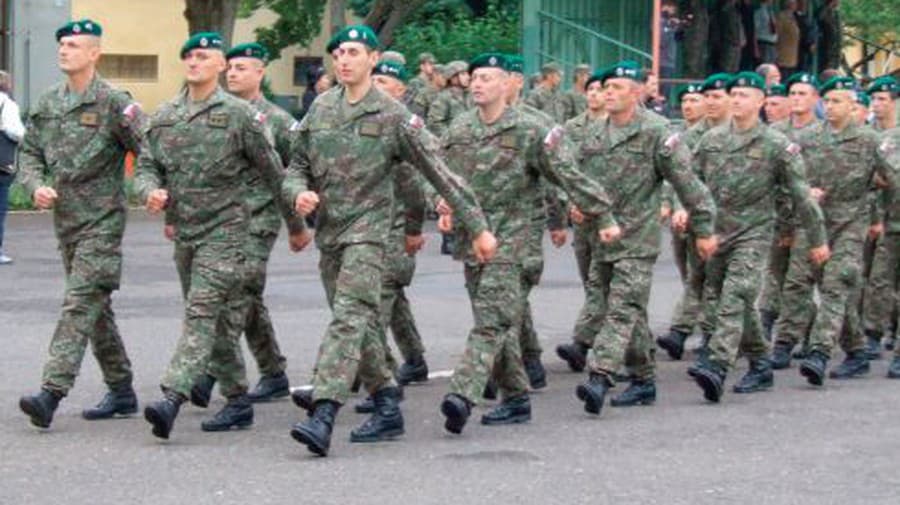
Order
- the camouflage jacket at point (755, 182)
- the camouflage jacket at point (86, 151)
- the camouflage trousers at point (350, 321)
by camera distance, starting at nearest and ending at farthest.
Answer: the camouflage trousers at point (350, 321) < the camouflage jacket at point (86, 151) < the camouflage jacket at point (755, 182)

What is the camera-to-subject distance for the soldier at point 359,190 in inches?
405

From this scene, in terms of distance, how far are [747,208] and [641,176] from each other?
2.71 feet

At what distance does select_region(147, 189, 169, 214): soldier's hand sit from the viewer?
1041cm

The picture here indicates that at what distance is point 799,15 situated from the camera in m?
29.0

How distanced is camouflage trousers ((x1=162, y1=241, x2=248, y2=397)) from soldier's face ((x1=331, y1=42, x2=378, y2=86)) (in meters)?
0.98

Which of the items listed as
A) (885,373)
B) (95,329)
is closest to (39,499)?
(95,329)

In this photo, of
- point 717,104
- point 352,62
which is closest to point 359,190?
point 352,62

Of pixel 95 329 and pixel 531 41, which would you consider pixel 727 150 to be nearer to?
pixel 95 329

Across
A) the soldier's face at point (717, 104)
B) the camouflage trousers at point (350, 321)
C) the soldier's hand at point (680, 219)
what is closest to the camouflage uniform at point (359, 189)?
the camouflage trousers at point (350, 321)

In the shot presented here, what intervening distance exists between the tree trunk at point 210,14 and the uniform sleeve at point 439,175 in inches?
701

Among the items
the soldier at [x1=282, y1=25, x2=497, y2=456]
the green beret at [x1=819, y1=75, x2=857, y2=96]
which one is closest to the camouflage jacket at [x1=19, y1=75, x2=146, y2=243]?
the soldier at [x1=282, y1=25, x2=497, y2=456]

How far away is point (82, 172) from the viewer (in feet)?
36.1

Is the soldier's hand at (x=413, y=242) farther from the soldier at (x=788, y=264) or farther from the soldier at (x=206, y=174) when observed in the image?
the soldier at (x=788, y=264)

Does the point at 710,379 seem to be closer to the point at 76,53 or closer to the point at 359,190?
the point at 359,190
